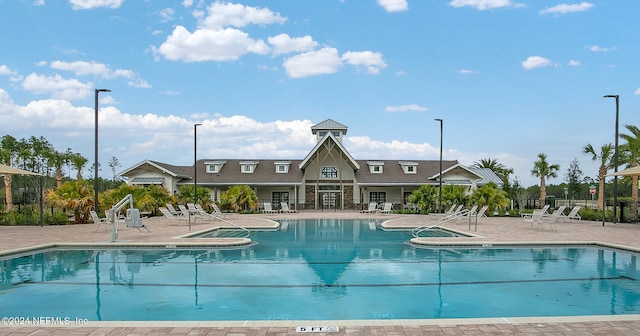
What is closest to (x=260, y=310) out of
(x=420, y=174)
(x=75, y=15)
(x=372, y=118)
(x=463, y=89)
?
(x=75, y=15)

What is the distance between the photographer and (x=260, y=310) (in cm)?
721

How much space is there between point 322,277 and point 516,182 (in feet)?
121

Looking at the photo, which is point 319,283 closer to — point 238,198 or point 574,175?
point 238,198

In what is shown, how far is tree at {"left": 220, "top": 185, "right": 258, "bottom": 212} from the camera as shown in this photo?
3011cm

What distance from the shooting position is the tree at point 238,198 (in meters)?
30.1

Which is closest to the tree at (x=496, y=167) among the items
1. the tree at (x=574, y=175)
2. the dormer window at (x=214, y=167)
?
the tree at (x=574, y=175)

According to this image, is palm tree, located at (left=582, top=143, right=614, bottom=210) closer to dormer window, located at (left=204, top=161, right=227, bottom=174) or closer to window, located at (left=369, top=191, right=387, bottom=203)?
window, located at (left=369, top=191, right=387, bottom=203)

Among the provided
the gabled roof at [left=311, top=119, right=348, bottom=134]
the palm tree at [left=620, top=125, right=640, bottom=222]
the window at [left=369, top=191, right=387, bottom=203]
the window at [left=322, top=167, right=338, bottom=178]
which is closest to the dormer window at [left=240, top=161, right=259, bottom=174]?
the gabled roof at [left=311, top=119, right=348, bottom=134]

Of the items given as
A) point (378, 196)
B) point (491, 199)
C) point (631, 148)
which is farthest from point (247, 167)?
point (631, 148)

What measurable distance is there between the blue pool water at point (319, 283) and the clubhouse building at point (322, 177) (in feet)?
67.4

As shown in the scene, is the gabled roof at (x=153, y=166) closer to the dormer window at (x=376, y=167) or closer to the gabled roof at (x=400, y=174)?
the gabled roof at (x=400, y=174)

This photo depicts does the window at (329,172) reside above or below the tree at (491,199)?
above

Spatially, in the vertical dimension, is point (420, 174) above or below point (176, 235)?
above

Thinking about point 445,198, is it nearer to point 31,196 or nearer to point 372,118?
point 372,118
